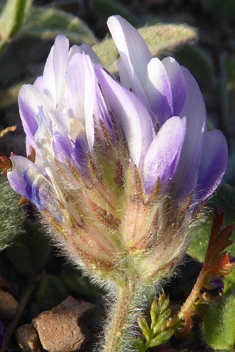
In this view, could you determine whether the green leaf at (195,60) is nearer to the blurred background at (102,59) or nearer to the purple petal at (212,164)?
the blurred background at (102,59)

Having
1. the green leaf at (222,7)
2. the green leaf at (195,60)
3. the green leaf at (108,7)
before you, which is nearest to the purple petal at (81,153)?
the green leaf at (195,60)

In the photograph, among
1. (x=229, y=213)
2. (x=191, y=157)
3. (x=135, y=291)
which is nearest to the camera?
(x=191, y=157)

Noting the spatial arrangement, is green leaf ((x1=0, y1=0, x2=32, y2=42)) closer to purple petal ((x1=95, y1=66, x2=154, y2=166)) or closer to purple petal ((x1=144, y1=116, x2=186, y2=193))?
purple petal ((x1=95, y1=66, x2=154, y2=166))

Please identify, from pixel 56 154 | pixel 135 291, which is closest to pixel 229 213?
pixel 135 291

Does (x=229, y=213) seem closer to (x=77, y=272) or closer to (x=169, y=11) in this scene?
(x=77, y=272)

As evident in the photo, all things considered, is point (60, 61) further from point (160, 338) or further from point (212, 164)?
point (160, 338)

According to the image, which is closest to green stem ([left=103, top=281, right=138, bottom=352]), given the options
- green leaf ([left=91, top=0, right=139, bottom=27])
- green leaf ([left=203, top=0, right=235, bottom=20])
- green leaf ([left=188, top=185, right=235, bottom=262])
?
green leaf ([left=188, top=185, right=235, bottom=262])
